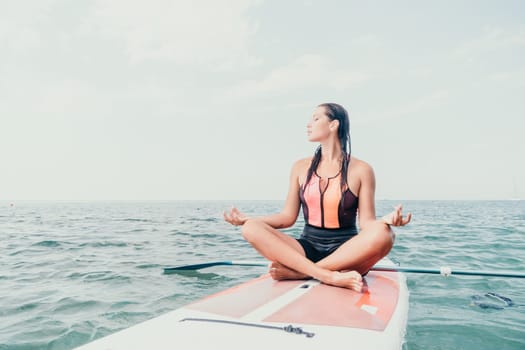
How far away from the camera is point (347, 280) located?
2.99 m

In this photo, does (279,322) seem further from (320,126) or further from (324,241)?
(320,126)

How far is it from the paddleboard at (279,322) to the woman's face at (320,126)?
146 centimetres

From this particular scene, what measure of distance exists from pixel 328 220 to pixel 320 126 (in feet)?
3.09

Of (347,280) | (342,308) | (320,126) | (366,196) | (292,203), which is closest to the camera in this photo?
(342,308)

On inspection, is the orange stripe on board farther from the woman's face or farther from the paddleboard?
the woman's face

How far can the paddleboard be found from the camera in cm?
185

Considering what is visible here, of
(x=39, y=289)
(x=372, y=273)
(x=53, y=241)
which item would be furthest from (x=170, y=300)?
(x=53, y=241)

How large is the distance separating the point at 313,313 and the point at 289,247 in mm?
923

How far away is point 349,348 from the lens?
6.03ft

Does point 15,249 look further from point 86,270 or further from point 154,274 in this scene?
point 154,274

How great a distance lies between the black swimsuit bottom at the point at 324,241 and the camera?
3.55 meters

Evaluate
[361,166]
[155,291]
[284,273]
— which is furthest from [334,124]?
[155,291]

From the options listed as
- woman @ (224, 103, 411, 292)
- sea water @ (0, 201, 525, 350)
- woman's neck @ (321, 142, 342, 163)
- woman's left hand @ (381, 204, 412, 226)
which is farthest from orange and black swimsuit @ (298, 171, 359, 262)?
sea water @ (0, 201, 525, 350)

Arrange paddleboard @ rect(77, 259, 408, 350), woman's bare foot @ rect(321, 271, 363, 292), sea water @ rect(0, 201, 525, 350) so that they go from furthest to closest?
sea water @ rect(0, 201, 525, 350) → woman's bare foot @ rect(321, 271, 363, 292) → paddleboard @ rect(77, 259, 408, 350)
